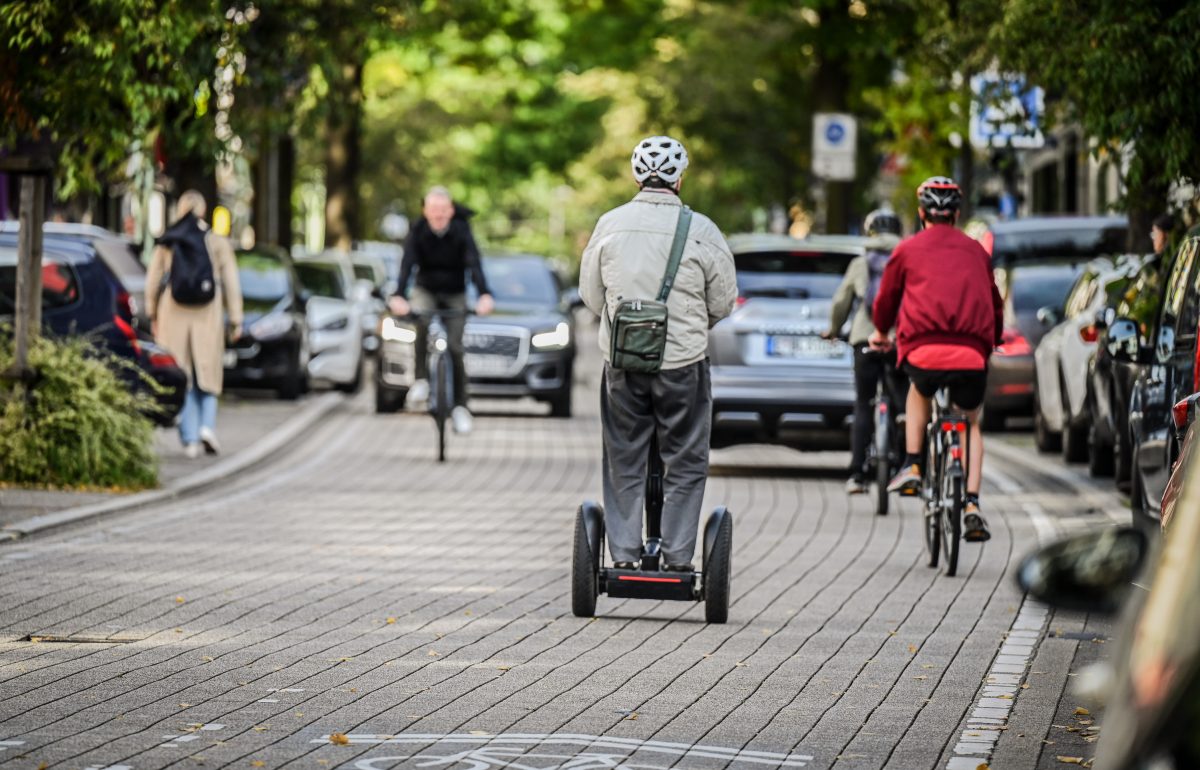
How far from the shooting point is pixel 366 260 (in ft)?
120

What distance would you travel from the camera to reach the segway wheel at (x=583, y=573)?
908 centimetres

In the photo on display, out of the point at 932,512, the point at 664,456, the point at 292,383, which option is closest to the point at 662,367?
the point at 664,456

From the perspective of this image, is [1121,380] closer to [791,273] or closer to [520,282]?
[791,273]

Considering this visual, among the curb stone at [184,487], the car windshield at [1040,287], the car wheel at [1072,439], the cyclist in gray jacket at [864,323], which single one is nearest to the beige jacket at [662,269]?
the curb stone at [184,487]

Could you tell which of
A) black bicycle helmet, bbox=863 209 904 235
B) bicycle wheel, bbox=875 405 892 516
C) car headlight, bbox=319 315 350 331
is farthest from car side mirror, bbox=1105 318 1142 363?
car headlight, bbox=319 315 350 331

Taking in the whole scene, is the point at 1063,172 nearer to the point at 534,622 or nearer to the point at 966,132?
the point at 966,132

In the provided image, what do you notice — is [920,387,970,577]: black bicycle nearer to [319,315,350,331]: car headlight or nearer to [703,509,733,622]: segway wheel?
[703,509,733,622]: segway wheel

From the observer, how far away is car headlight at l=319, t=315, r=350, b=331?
27.1 metres

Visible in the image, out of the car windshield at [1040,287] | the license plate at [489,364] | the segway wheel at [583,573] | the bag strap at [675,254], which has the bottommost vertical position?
the segway wheel at [583,573]

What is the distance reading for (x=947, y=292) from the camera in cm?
1115

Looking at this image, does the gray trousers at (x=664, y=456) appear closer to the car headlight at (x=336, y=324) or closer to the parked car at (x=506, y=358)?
the parked car at (x=506, y=358)

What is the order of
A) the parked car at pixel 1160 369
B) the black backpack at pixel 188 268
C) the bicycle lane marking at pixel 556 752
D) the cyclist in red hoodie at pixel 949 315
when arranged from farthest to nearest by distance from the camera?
the black backpack at pixel 188 268, the cyclist in red hoodie at pixel 949 315, the parked car at pixel 1160 369, the bicycle lane marking at pixel 556 752

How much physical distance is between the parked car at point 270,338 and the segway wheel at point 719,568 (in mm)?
15536

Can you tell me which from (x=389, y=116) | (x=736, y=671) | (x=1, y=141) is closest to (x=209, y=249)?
(x=1, y=141)
